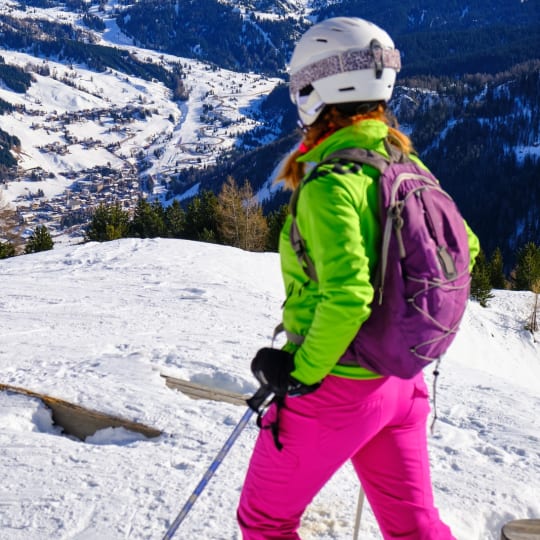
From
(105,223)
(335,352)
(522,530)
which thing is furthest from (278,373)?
(105,223)

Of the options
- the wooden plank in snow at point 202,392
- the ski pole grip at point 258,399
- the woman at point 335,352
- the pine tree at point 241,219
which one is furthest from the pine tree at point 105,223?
the woman at point 335,352

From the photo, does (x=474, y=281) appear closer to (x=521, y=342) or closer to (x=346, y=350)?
(x=521, y=342)

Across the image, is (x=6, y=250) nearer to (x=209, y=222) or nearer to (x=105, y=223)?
(x=105, y=223)

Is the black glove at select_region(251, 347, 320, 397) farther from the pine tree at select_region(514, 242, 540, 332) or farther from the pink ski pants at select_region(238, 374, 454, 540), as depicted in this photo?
the pine tree at select_region(514, 242, 540, 332)

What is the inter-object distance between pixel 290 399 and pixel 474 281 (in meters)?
38.4

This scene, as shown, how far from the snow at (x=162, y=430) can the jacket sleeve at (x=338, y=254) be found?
2128 mm

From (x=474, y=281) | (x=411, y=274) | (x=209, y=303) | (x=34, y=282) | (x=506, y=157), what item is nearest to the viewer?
(x=411, y=274)

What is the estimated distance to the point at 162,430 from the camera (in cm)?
473

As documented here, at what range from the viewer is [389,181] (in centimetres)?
195

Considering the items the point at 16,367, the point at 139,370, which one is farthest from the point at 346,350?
the point at 16,367

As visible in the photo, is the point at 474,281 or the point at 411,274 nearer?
the point at 411,274

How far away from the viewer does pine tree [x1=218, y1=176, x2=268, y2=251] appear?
39.3m

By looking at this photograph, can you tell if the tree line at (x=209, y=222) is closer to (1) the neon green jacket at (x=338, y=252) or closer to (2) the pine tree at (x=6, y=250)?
(2) the pine tree at (x=6, y=250)

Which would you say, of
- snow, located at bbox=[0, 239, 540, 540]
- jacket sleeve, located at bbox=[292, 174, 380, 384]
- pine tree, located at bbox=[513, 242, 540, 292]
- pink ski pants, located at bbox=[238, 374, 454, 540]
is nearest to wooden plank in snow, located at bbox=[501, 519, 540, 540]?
snow, located at bbox=[0, 239, 540, 540]
